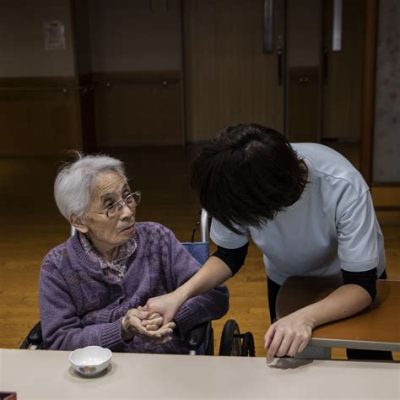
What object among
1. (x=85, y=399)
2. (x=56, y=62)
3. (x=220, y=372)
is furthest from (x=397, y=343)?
(x=56, y=62)

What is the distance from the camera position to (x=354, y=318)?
1.45 meters

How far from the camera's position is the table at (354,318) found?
135 centimetres

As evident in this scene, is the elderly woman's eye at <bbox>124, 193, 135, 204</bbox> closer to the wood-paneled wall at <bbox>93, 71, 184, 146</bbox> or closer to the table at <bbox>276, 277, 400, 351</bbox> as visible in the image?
the table at <bbox>276, 277, 400, 351</bbox>

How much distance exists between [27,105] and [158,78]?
1632 millimetres

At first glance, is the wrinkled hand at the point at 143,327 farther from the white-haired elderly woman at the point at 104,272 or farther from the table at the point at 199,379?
the table at the point at 199,379

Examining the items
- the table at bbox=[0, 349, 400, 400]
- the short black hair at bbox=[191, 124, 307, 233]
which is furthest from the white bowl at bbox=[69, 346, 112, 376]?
the short black hair at bbox=[191, 124, 307, 233]

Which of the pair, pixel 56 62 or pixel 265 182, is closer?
pixel 265 182

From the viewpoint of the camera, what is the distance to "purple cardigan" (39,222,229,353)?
64.7 inches

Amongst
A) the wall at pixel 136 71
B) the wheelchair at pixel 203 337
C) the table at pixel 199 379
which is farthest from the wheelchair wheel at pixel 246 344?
the wall at pixel 136 71

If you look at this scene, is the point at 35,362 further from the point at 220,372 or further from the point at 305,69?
the point at 305,69

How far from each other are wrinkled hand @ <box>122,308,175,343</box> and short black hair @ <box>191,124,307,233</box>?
0.39 metres

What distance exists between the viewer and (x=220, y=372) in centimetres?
132

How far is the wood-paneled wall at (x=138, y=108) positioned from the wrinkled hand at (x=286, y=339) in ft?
21.3

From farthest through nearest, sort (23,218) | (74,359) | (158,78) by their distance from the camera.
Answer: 1. (158,78)
2. (23,218)
3. (74,359)
